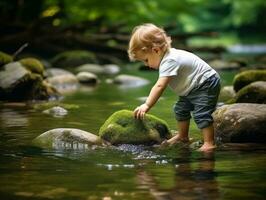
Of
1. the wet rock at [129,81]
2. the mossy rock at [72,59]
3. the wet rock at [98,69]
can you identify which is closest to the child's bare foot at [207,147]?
the wet rock at [129,81]

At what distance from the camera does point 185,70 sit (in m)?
5.00

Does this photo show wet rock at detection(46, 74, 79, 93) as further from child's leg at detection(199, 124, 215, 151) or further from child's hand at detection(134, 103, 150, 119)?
child's leg at detection(199, 124, 215, 151)

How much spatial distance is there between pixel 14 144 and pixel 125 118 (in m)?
0.93

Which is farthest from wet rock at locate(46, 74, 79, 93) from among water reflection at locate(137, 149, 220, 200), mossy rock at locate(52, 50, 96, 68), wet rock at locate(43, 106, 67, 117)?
water reflection at locate(137, 149, 220, 200)

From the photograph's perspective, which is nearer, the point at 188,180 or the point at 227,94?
the point at 188,180

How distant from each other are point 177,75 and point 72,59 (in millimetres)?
11441

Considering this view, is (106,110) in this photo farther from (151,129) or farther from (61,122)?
(151,129)

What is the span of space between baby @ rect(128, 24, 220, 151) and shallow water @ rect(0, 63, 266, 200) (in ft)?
0.94

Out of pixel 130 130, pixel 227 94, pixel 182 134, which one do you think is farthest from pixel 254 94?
pixel 227 94

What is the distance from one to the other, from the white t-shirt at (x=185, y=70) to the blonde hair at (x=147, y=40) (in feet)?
0.35

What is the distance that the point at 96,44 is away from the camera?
18.1 meters

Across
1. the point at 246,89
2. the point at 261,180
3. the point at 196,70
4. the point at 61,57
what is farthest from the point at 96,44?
the point at 261,180

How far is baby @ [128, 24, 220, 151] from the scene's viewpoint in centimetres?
486

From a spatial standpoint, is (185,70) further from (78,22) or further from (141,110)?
(78,22)
